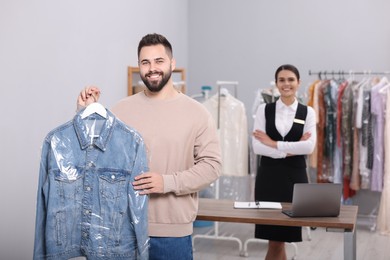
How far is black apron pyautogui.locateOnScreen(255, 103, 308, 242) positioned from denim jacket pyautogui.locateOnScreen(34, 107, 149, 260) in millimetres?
1576

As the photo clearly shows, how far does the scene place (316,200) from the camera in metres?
3.11

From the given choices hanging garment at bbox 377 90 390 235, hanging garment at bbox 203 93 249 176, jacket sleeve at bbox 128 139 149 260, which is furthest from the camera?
hanging garment at bbox 377 90 390 235

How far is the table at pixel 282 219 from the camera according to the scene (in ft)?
9.92

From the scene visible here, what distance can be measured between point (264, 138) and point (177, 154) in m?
1.50

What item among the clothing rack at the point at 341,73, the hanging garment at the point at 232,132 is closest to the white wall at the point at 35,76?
the hanging garment at the point at 232,132

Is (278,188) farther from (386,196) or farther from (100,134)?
(386,196)

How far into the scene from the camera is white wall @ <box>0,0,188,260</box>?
12.1 ft

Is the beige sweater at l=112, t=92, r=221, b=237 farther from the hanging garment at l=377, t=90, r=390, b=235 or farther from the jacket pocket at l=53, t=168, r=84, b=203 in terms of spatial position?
the hanging garment at l=377, t=90, r=390, b=235

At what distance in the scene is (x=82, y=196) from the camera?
2.37 m

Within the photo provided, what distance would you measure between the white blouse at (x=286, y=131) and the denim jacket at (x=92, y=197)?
1577 millimetres

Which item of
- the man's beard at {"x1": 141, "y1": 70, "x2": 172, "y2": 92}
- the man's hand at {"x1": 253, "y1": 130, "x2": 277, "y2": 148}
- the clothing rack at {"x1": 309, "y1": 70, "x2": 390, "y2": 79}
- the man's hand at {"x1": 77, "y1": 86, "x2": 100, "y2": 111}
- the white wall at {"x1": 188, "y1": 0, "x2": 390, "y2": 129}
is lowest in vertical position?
the man's hand at {"x1": 253, "y1": 130, "x2": 277, "y2": 148}

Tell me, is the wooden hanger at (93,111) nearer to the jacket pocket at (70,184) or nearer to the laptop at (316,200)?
the jacket pocket at (70,184)

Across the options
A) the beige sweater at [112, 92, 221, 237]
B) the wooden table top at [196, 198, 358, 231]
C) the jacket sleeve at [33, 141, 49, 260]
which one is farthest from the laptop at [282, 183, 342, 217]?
the jacket sleeve at [33, 141, 49, 260]

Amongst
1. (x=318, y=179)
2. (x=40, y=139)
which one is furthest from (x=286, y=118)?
(x=318, y=179)
